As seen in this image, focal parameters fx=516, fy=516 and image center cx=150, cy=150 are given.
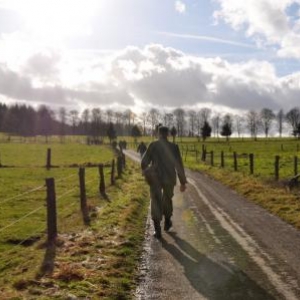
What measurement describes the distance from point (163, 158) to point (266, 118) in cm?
18249

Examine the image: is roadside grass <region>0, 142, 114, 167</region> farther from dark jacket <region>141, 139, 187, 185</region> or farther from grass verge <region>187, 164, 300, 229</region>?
dark jacket <region>141, 139, 187, 185</region>

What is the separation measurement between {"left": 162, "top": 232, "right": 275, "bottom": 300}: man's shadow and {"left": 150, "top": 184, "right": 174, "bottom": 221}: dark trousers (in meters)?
1.49

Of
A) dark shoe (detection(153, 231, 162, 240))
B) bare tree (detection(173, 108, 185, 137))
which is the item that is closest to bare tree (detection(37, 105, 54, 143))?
bare tree (detection(173, 108, 185, 137))

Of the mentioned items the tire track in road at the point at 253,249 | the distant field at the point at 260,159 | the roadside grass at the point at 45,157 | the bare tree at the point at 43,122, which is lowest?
the distant field at the point at 260,159

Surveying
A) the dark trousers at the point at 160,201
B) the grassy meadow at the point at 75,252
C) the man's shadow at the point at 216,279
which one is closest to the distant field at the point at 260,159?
the grassy meadow at the point at 75,252

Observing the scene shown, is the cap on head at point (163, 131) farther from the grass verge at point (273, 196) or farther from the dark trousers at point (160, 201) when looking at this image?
the grass verge at point (273, 196)

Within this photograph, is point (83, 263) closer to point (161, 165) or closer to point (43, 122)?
point (161, 165)

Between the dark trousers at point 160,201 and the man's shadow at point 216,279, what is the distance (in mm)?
1489

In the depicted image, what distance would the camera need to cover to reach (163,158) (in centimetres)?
1135

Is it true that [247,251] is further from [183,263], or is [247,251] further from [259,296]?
[259,296]

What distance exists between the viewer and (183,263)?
8.52 metres

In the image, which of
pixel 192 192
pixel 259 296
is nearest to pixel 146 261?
pixel 259 296

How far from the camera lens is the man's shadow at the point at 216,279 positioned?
21.9 feet

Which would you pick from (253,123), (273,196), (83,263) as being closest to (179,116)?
(253,123)
